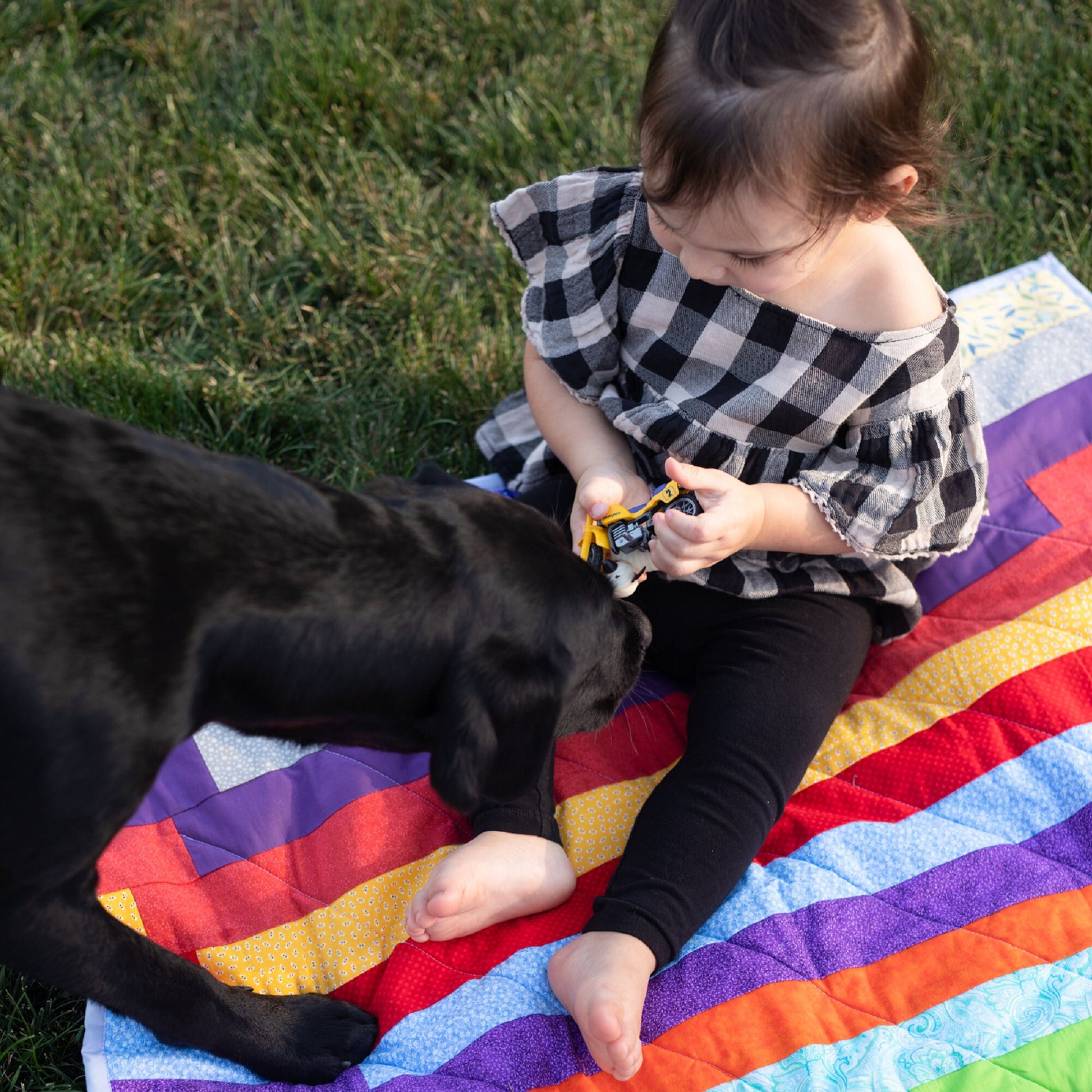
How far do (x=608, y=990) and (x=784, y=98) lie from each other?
53.5 inches

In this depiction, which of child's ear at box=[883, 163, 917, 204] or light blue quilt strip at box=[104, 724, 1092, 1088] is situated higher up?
child's ear at box=[883, 163, 917, 204]

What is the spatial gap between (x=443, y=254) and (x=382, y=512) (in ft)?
6.28

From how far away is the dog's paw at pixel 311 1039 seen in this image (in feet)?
6.17

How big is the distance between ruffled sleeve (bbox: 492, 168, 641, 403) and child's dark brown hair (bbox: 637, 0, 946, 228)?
1.67 feet

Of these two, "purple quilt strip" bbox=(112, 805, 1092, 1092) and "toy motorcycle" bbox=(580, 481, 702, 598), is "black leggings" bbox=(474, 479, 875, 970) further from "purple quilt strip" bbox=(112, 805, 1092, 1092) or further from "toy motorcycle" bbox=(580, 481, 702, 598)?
"toy motorcycle" bbox=(580, 481, 702, 598)

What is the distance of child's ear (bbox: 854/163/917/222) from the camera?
192 centimetres

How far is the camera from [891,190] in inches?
77.1

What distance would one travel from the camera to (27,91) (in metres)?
3.67

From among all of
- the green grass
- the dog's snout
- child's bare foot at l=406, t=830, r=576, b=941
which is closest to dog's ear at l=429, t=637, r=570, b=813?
the dog's snout

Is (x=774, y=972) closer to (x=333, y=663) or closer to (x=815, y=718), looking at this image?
(x=815, y=718)

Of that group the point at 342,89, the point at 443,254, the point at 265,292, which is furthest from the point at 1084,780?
the point at 342,89

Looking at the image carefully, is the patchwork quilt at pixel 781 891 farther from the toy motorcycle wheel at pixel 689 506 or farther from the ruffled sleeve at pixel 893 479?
the toy motorcycle wheel at pixel 689 506

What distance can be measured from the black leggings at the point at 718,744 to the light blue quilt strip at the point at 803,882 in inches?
3.6

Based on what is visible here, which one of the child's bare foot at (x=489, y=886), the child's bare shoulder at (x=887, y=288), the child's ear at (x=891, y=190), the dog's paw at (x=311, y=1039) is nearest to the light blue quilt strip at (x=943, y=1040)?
the child's bare foot at (x=489, y=886)
